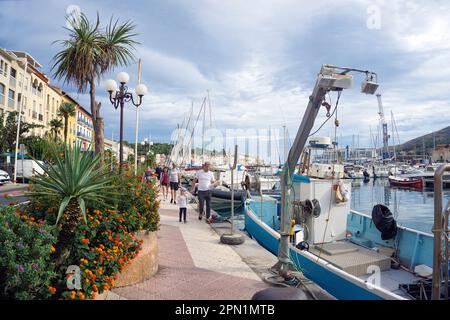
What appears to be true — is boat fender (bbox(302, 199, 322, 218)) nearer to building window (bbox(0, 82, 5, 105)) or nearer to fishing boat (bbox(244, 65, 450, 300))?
fishing boat (bbox(244, 65, 450, 300))

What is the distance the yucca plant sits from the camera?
393 centimetres

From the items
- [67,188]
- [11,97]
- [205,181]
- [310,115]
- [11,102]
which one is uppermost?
[11,97]

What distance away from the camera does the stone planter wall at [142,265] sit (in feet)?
15.1

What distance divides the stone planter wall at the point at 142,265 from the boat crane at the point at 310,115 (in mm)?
2103

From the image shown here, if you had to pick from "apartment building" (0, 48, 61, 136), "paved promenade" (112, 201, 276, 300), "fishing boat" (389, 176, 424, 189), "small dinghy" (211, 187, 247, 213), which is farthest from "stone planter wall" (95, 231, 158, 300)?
"fishing boat" (389, 176, 424, 189)

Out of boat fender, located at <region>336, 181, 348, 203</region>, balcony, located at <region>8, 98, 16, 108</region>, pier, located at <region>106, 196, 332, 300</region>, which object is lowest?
pier, located at <region>106, 196, 332, 300</region>

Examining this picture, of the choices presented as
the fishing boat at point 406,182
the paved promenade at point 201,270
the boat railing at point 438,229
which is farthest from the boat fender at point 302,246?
the fishing boat at point 406,182

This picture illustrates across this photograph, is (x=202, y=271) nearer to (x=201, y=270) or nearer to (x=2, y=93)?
(x=201, y=270)

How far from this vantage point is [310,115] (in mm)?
5305

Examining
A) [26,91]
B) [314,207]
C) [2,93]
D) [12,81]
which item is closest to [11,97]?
[12,81]

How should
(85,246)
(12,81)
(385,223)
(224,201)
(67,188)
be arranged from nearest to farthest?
(85,246), (67,188), (385,223), (224,201), (12,81)

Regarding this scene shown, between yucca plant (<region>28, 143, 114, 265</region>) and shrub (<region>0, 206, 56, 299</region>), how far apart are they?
46 cm

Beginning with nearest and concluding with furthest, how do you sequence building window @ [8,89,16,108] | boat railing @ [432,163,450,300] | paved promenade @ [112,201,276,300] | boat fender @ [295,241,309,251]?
boat railing @ [432,163,450,300] < paved promenade @ [112,201,276,300] < boat fender @ [295,241,309,251] < building window @ [8,89,16,108]

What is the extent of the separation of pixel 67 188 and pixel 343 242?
6.43 metres
